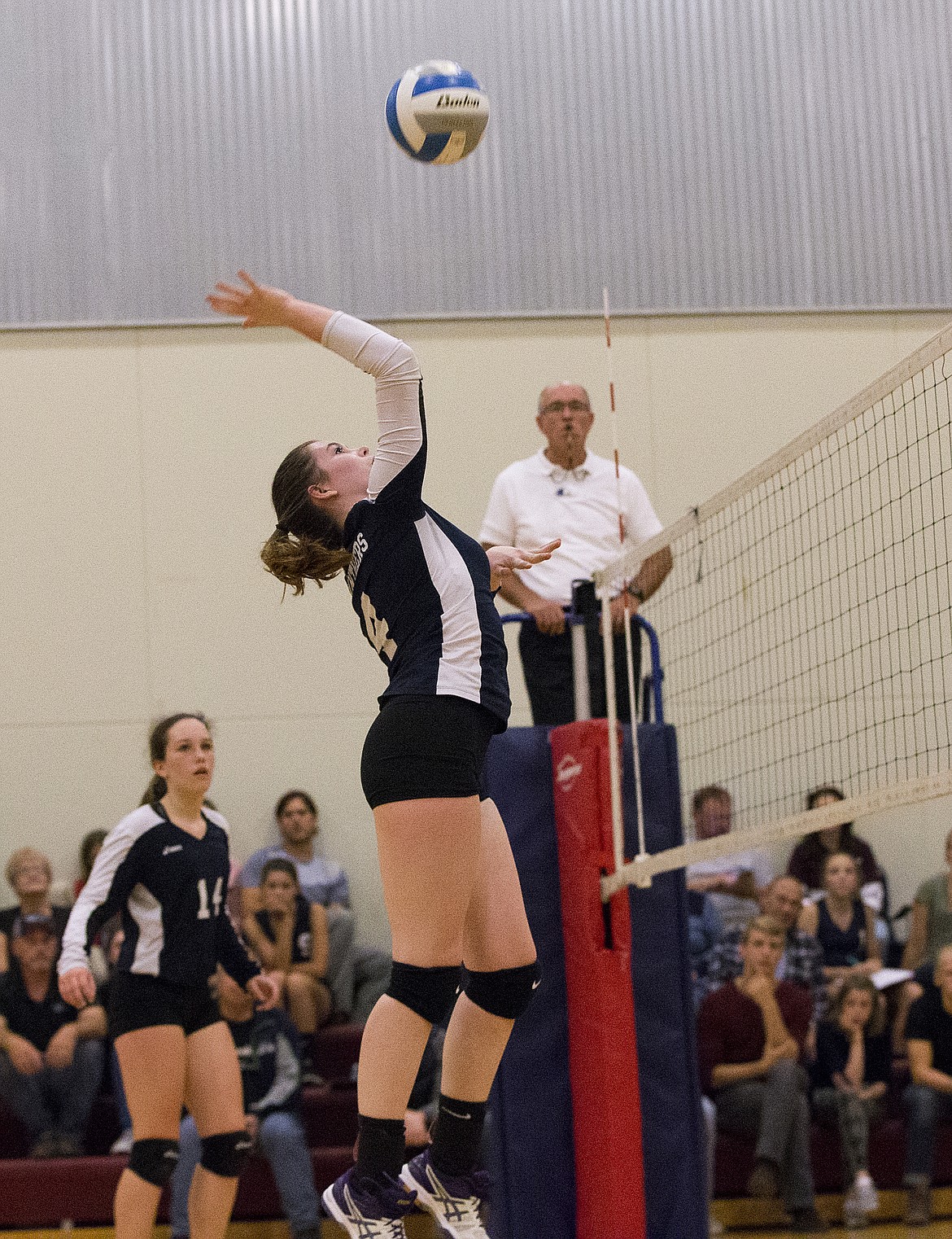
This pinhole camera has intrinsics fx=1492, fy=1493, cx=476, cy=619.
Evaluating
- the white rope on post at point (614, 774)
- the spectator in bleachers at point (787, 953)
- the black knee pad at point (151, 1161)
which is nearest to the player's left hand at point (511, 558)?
the white rope on post at point (614, 774)

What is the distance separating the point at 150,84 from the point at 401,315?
6.90 feet

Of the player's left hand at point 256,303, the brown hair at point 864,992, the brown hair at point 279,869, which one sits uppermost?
the player's left hand at point 256,303

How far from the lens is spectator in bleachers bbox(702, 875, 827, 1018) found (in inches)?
300

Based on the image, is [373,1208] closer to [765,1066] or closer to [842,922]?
[765,1066]

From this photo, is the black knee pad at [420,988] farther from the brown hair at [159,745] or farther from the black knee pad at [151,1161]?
the brown hair at [159,745]

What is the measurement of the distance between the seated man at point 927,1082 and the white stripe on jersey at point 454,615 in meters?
4.76

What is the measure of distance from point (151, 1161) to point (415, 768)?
2.82 meters

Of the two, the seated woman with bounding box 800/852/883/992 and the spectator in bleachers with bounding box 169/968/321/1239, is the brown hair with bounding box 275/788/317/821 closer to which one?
the spectator in bleachers with bounding box 169/968/321/1239

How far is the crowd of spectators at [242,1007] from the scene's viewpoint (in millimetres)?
7059

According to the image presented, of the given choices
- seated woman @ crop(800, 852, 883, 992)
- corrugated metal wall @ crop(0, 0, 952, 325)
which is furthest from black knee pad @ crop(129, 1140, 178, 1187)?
corrugated metal wall @ crop(0, 0, 952, 325)

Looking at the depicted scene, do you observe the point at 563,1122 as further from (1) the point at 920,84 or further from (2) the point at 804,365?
(1) the point at 920,84

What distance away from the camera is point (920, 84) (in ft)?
31.8

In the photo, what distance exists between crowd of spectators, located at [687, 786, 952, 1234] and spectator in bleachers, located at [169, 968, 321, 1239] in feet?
6.22

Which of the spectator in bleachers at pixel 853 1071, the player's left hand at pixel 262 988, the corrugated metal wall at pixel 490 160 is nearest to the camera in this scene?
the player's left hand at pixel 262 988
